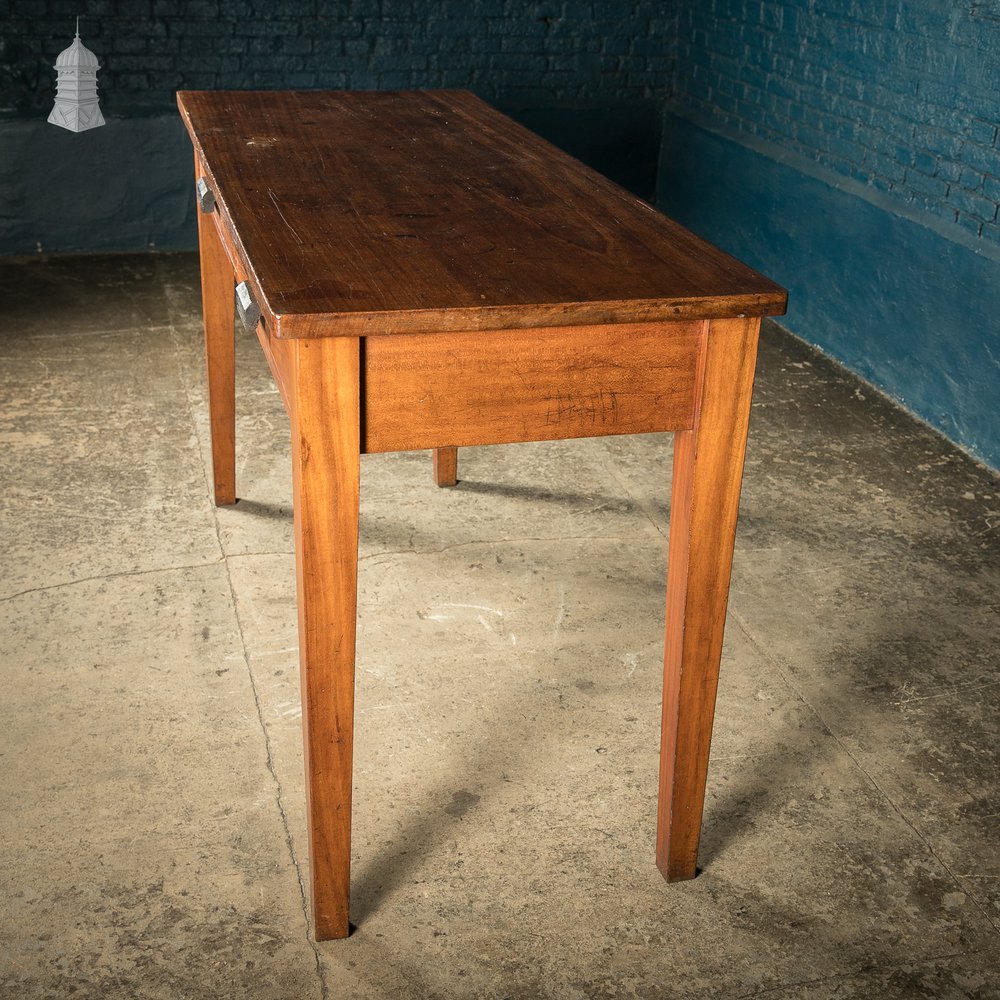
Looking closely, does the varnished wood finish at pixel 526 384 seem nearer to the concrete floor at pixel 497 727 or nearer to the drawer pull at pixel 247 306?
the drawer pull at pixel 247 306

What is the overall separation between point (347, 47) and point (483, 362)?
13.2 feet

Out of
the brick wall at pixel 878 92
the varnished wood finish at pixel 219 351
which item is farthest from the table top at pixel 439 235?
the brick wall at pixel 878 92

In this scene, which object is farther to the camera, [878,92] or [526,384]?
[878,92]

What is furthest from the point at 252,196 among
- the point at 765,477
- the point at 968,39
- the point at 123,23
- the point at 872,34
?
the point at 123,23

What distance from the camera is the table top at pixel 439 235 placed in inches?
57.4

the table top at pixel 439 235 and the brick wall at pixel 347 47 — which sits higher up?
the table top at pixel 439 235

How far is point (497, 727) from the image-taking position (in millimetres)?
2230

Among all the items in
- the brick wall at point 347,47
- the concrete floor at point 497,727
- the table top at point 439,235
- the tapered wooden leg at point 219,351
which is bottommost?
the concrete floor at point 497,727

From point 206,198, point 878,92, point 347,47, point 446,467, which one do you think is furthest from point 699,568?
point 347,47

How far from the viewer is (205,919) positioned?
1761 millimetres

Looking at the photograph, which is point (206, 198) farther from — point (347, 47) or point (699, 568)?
point (347, 47)

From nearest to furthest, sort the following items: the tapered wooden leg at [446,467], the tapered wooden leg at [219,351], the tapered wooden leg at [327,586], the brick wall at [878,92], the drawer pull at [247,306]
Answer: the tapered wooden leg at [327,586] < the drawer pull at [247,306] < the tapered wooden leg at [219,351] < the tapered wooden leg at [446,467] < the brick wall at [878,92]

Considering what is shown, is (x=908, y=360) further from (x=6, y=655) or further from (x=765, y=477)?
(x=6, y=655)

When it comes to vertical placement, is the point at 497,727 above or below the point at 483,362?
below
